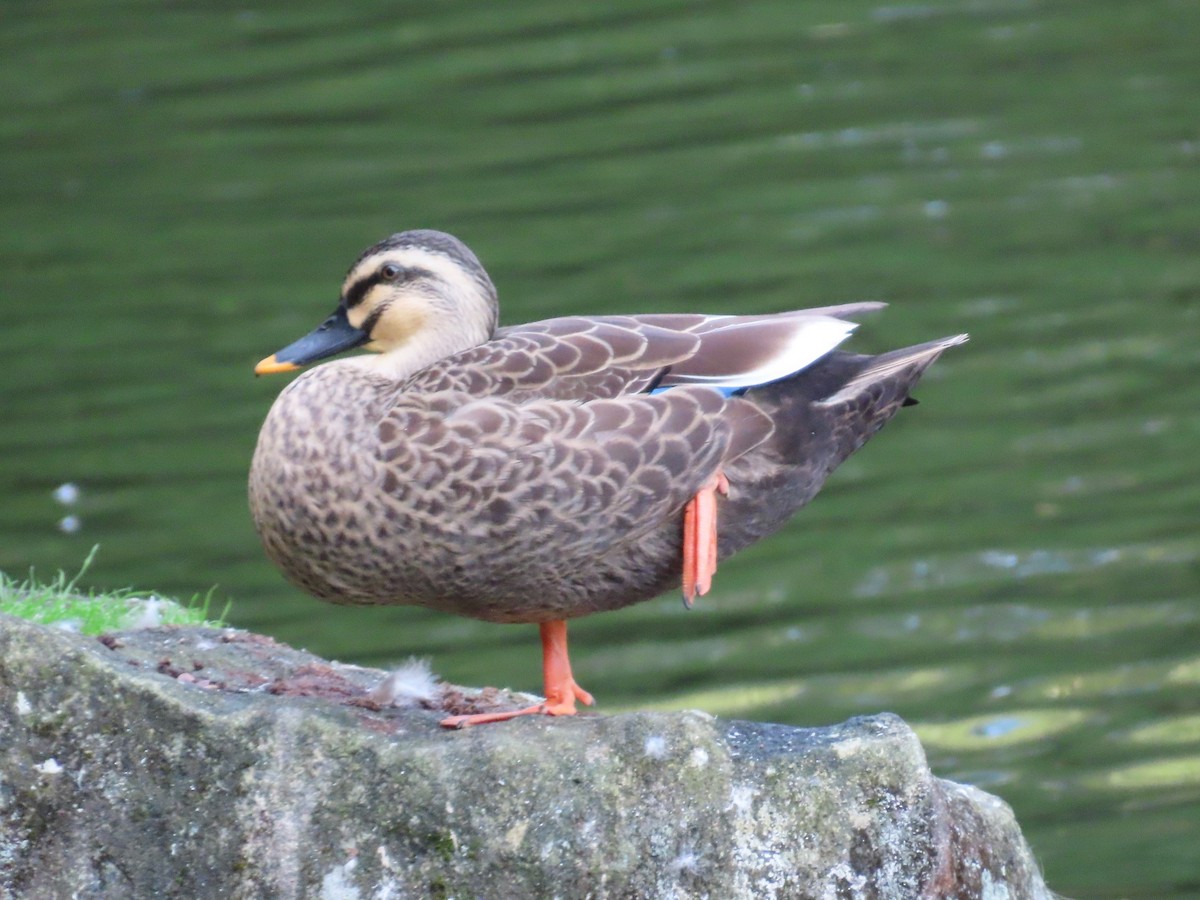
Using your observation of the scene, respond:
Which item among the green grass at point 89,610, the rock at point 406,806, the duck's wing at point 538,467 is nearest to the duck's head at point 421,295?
the duck's wing at point 538,467

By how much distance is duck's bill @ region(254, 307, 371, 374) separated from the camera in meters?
4.48

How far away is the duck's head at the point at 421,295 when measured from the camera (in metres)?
4.36

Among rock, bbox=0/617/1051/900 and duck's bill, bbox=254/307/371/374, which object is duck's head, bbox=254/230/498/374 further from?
rock, bbox=0/617/1051/900

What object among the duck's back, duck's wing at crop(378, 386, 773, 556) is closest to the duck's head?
the duck's back

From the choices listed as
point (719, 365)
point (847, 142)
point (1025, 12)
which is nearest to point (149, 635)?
point (719, 365)

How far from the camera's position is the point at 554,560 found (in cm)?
409

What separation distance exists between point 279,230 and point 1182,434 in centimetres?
579

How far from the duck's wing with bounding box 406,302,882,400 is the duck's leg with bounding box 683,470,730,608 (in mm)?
249

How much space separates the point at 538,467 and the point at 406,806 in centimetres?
74

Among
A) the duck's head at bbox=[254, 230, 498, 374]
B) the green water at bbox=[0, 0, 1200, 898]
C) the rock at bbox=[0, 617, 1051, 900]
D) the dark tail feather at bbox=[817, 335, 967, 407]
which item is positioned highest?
the duck's head at bbox=[254, 230, 498, 374]

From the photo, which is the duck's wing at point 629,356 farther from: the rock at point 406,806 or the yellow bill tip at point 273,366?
the rock at point 406,806

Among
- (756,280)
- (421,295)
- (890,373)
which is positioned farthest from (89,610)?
(756,280)

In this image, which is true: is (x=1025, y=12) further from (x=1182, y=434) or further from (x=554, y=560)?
(x=554, y=560)

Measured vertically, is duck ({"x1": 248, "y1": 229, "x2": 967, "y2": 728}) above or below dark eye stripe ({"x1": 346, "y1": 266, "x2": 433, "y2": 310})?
below
